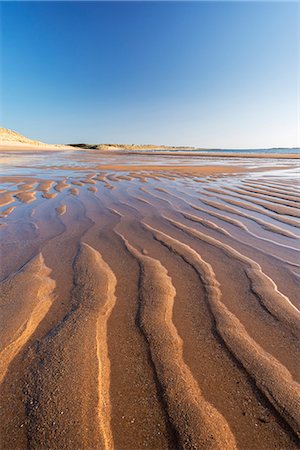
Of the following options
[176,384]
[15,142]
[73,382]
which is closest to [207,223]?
[176,384]

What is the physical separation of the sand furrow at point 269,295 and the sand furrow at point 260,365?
31 cm

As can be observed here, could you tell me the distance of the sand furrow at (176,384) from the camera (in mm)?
1132

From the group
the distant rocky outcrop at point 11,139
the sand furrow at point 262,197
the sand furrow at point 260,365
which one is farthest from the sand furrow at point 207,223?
the distant rocky outcrop at point 11,139

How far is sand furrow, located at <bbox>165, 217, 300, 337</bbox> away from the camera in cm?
192

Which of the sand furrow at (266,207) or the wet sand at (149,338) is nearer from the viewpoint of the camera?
the wet sand at (149,338)

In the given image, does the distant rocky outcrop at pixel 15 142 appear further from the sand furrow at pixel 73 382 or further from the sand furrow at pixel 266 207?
the sand furrow at pixel 73 382

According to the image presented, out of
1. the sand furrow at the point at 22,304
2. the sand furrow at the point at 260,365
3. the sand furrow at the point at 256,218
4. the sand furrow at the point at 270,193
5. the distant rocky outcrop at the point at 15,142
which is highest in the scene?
the distant rocky outcrop at the point at 15,142

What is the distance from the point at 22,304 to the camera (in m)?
2.07

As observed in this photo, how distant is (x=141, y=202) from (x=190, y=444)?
4.72 m

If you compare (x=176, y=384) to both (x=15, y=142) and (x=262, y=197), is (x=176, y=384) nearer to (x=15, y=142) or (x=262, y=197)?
(x=262, y=197)

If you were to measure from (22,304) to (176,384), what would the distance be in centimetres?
128

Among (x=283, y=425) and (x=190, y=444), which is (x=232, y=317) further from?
(x=190, y=444)

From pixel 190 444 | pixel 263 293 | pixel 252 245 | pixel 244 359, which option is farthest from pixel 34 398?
pixel 252 245

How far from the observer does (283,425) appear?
1184 millimetres
